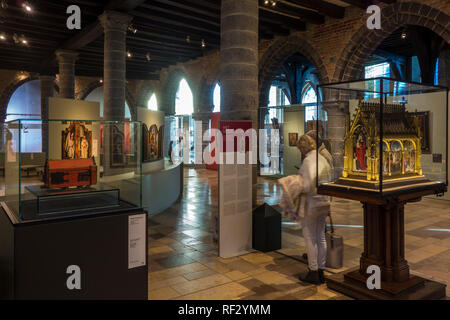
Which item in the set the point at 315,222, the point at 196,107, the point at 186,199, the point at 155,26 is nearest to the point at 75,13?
the point at 155,26

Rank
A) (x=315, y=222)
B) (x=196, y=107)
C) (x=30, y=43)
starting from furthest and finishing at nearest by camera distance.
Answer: (x=196, y=107), (x=30, y=43), (x=315, y=222)

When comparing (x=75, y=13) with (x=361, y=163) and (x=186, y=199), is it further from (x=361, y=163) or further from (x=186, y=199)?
(x=361, y=163)

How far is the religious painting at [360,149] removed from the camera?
10.9ft

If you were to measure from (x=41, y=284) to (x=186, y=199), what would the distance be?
21.6ft

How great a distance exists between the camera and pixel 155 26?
11398mm

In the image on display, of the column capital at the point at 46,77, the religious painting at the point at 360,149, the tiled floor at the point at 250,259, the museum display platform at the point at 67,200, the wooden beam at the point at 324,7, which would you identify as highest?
the wooden beam at the point at 324,7

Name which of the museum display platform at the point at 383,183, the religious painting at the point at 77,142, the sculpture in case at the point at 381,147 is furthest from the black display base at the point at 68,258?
the sculpture in case at the point at 381,147

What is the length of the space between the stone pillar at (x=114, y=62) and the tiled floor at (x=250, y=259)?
11.3ft

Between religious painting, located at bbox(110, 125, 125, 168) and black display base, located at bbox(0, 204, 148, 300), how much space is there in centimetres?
124

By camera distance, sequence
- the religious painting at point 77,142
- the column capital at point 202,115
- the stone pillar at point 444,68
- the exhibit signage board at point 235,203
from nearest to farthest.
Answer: the religious painting at point 77,142
the exhibit signage board at point 235,203
the stone pillar at point 444,68
the column capital at point 202,115

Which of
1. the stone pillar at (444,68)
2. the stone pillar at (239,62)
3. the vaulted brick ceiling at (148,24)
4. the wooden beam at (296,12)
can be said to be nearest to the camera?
the stone pillar at (239,62)

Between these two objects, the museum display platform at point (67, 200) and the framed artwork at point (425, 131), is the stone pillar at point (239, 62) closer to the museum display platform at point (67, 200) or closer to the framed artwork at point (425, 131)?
the framed artwork at point (425, 131)

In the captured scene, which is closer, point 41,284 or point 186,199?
point 41,284

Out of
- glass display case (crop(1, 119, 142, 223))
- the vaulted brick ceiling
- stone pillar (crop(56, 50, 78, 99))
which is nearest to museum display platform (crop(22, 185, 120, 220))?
glass display case (crop(1, 119, 142, 223))
